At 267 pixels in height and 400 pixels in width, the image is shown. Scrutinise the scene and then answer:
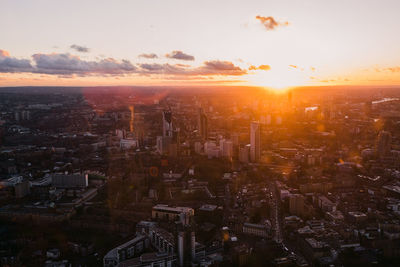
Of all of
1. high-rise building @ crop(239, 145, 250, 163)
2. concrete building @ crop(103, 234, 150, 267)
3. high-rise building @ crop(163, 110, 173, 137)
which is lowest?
concrete building @ crop(103, 234, 150, 267)

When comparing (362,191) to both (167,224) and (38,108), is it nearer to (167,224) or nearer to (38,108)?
(167,224)

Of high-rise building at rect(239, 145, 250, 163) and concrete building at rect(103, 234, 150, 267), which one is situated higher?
high-rise building at rect(239, 145, 250, 163)

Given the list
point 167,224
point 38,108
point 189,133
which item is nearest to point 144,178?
point 167,224

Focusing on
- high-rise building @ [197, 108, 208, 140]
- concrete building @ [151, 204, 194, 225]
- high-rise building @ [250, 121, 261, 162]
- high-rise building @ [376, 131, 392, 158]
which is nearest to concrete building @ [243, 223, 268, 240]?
concrete building @ [151, 204, 194, 225]

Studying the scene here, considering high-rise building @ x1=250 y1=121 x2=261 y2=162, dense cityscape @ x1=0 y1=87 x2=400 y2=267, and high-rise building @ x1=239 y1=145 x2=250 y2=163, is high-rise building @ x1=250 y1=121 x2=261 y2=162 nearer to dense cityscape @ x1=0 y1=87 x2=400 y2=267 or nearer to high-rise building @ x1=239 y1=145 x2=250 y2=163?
dense cityscape @ x1=0 y1=87 x2=400 y2=267

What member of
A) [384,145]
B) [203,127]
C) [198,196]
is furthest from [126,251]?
[203,127]

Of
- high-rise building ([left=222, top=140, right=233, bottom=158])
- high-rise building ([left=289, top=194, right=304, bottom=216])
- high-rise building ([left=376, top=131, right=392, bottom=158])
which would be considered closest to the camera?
high-rise building ([left=289, top=194, right=304, bottom=216])

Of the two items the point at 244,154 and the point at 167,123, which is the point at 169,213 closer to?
the point at 244,154

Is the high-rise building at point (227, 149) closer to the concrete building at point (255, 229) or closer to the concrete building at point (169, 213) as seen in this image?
the concrete building at point (169, 213)

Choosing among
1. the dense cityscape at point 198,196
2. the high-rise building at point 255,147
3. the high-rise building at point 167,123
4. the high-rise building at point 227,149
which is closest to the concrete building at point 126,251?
the dense cityscape at point 198,196
